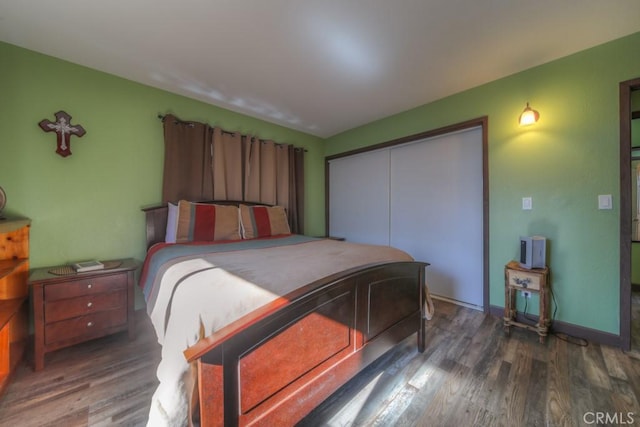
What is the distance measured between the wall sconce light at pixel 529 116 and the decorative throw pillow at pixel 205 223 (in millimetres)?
2854

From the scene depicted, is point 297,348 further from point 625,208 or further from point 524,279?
point 625,208

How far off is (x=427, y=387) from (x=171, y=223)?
2.44 metres

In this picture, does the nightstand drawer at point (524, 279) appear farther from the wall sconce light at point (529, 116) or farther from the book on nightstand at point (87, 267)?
the book on nightstand at point (87, 267)

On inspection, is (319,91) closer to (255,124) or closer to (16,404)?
(255,124)

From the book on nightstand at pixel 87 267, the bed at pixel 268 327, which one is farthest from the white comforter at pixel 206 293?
Answer: the book on nightstand at pixel 87 267

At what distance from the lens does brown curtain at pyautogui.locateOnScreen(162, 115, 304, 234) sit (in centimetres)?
257

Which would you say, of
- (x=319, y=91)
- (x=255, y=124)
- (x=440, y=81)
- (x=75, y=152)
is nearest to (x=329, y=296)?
(x=319, y=91)

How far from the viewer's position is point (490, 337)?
2.01m

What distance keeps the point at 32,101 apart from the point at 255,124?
6.43 feet

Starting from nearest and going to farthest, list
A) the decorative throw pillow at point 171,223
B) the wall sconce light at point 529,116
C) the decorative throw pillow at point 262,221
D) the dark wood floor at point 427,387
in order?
the dark wood floor at point 427,387 < the wall sconce light at point 529,116 < the decorative throw pillow at point 171,223 < the decorative throw pillow at point 262,221

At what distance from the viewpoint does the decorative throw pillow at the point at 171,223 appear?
7.39 ft

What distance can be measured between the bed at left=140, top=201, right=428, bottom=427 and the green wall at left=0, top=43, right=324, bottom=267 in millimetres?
1021

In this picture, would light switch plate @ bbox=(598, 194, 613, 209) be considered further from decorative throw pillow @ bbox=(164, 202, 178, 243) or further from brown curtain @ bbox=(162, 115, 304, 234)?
decorative throw pillow @ bbox=(164, 202, 178, 243)

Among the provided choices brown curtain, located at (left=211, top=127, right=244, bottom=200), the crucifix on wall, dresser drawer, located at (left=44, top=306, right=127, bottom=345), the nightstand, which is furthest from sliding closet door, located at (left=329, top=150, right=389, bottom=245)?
the crucifix on wall
